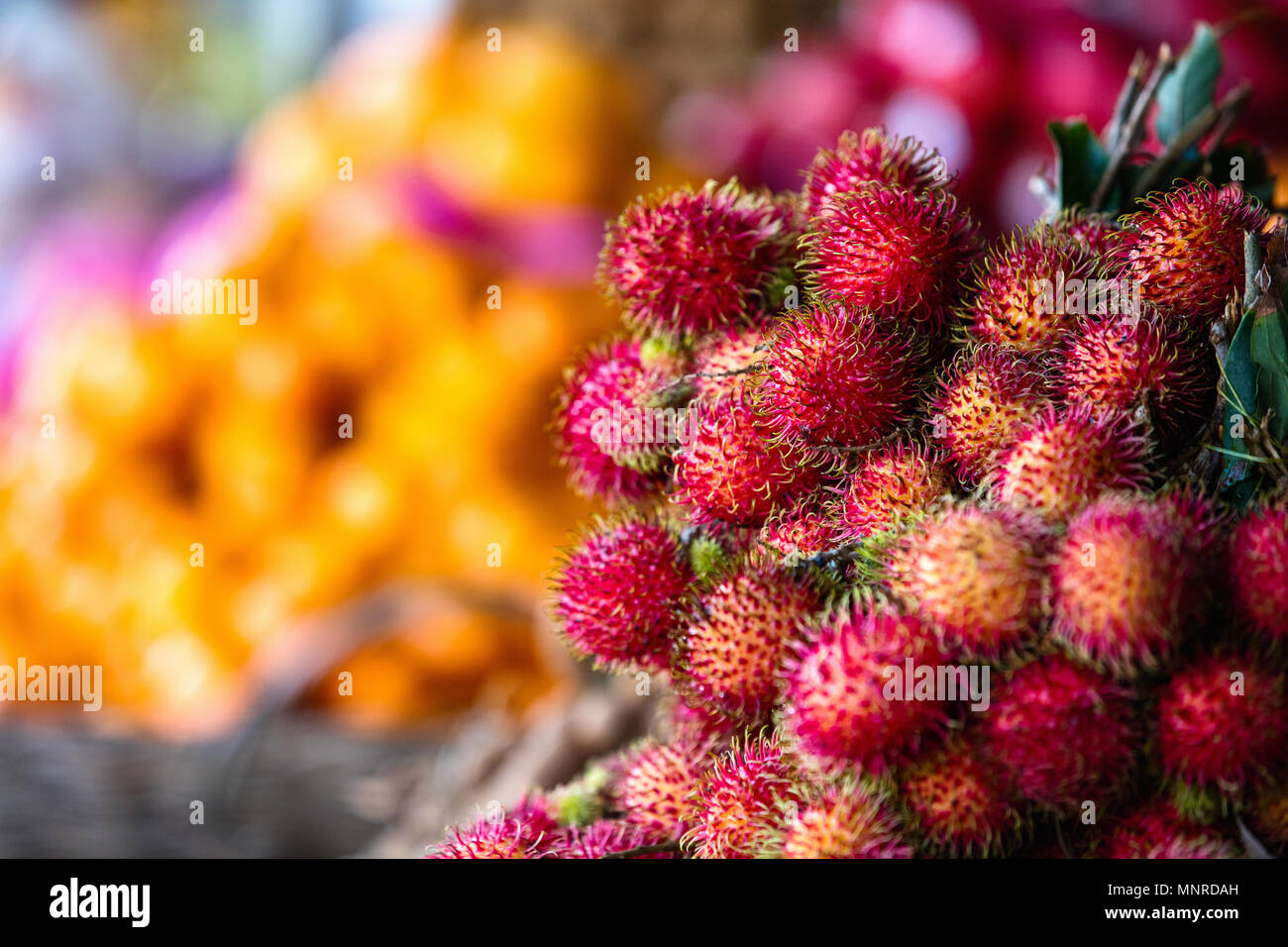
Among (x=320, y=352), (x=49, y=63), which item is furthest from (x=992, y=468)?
(x=49, y=63)

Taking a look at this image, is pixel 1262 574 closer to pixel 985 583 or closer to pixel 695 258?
pixel 985 583

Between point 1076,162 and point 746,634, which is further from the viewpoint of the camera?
point 1076,162

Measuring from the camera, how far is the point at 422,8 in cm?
174

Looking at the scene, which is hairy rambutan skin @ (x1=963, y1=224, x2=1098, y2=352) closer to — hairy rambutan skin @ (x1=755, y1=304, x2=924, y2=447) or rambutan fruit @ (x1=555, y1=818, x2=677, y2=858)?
hairy rambutan skin @ (x1=755, y1=304, x2=924, y2=447)

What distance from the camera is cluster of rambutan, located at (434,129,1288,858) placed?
0.31 metres

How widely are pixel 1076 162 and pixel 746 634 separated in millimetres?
251

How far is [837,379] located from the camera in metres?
0.37

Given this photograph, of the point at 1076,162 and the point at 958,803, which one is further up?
the point at 1076,162

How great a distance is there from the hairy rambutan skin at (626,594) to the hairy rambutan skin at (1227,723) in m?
0.15

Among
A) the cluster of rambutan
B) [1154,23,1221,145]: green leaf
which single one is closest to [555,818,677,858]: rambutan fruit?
the cluster of rambutan

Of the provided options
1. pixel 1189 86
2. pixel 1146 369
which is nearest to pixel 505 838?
pixel 1146 369

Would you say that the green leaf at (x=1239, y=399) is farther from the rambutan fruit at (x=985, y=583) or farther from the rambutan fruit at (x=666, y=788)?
the rambutan fruit at (x=666, y=788)

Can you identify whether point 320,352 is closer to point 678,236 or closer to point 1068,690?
point 678,236

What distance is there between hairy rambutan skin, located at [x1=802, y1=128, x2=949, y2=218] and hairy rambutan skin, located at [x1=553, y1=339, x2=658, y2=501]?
0.28 feet
